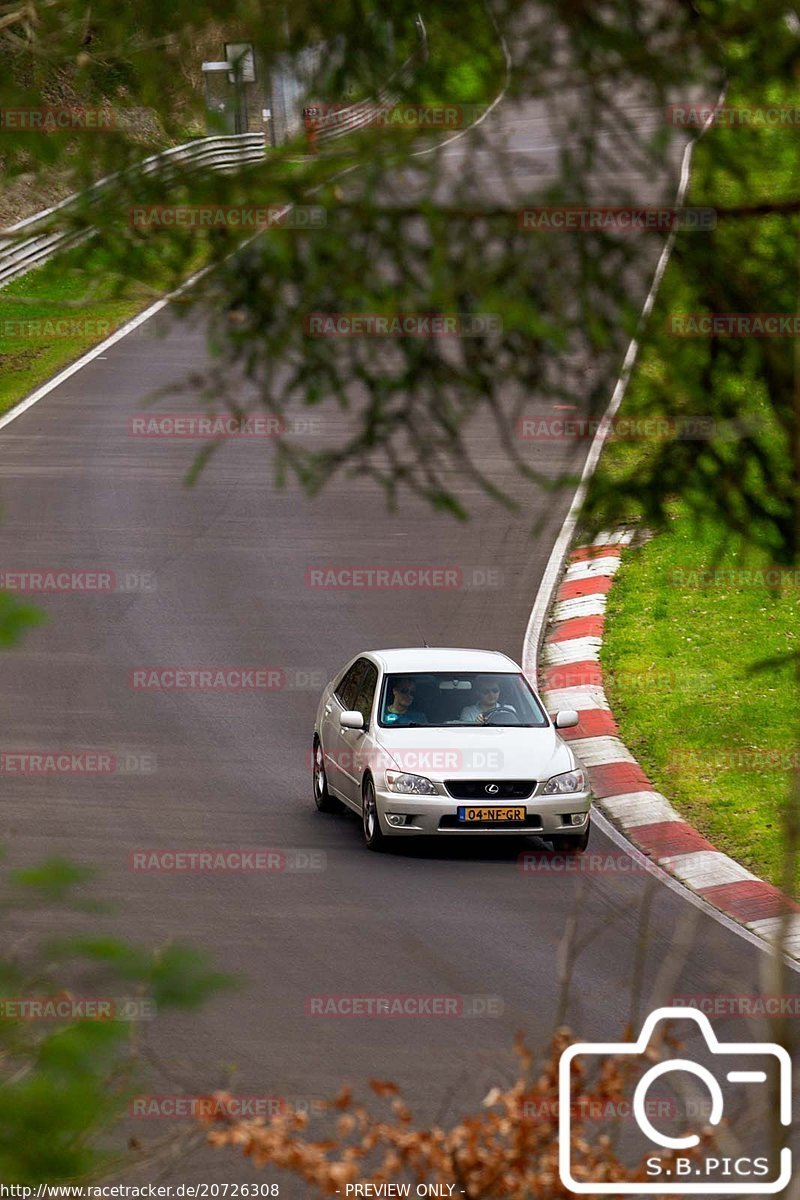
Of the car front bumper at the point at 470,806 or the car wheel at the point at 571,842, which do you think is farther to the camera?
the car wheel at the point at 571,842

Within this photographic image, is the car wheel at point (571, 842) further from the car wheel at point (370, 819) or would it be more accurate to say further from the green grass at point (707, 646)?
the car wheel at point (370, 819)

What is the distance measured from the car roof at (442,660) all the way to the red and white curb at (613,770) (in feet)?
5.08

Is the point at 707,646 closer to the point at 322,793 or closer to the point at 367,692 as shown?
the point at 367,692

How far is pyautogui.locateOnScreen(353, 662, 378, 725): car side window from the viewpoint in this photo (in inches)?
627

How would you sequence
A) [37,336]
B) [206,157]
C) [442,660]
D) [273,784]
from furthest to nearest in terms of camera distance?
[37,336] → [273,784] → [442,660] → [206,157]

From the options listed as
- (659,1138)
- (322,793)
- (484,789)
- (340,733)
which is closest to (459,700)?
(340,733)

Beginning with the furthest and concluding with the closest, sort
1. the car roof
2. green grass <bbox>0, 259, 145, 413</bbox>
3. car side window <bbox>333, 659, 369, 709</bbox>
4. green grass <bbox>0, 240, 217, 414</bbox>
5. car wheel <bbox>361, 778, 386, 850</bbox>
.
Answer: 1. green grass <bbox>0, 259, 145, 413</bbox>
2. green grass <bbox>0, 240, 217, 414</bbox>
3. car side window <bbox>333, 659, 369, 709</bbox>
4. the car roof
5. car wheel <bbox>361, 778, 386, 850</bbox>

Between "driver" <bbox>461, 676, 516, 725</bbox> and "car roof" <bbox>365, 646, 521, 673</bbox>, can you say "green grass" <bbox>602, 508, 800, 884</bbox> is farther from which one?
"car roof" <bbox>365, 646, 521, 673</bbox>

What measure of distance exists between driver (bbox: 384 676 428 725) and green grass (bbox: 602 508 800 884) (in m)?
2.37

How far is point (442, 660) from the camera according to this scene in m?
16.3

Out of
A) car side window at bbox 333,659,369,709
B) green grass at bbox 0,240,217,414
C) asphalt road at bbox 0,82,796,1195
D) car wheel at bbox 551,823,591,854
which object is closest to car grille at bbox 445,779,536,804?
car wheel at bbox 551,823,591,854

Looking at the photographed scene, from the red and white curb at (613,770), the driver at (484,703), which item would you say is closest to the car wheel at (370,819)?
the driver at (484,703)

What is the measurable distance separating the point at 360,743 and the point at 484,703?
1217 millimetres

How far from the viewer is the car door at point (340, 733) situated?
1579 centimetres
